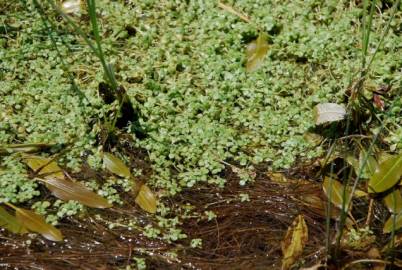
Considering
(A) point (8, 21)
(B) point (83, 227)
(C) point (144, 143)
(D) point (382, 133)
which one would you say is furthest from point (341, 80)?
(A) point (8, 21)

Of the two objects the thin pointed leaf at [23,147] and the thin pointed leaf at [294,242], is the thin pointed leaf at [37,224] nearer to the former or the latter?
the thin pointed leaf at [23,147]

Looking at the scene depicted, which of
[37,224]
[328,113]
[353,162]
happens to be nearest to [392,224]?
[353,162]

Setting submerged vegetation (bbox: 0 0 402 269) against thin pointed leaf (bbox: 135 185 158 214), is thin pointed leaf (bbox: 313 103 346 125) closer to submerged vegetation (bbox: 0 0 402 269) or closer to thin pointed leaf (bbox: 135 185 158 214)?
submerged vegetation (bbox: 0 0 402 269)

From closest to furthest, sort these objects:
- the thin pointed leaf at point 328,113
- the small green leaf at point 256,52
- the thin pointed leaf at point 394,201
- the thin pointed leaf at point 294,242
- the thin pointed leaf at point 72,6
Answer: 1. the thin pointed leaf at point 294,242
2. the thin pointed leaf at point 394,201
3. the thin pointed leaf at point 328,113
4. the small green leaf at point 256,52
5. the thin pointed leaf at point 72,6

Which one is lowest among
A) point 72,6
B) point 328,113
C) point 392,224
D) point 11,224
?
point 11,224

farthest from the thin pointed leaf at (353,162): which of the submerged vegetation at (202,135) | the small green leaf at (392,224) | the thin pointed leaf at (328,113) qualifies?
the small green leaf at (392,224)

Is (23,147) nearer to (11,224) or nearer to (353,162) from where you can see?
(11,224)

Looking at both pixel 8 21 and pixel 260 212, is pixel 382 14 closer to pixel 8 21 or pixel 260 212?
pixel 260 212
